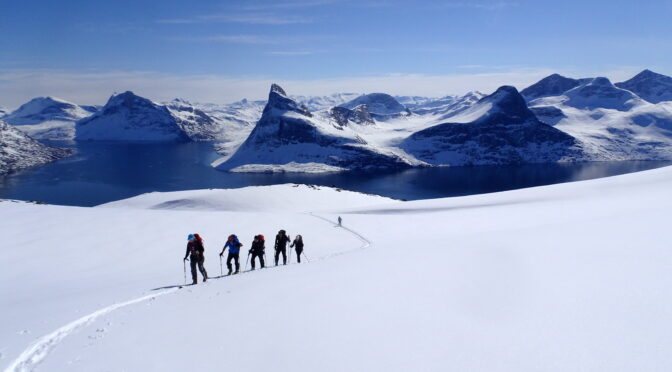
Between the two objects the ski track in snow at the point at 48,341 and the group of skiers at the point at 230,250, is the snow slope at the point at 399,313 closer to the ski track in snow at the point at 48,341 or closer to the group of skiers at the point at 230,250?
the ski track in snow at the point at 48,341

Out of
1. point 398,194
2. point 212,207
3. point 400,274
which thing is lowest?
point 398,194


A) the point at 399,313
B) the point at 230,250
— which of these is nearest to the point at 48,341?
the point at 399,313

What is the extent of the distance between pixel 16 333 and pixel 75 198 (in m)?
147

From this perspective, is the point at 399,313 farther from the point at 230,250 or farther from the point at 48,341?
the point at 230,250

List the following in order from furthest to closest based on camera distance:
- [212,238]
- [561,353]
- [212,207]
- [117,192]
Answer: [117,192]
[212,207]
[212,238]
[561,353]

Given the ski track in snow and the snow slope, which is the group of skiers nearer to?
the snow slope

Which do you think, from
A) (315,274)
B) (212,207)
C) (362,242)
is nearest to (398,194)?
(212,207)

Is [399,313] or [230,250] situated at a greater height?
[399,313]

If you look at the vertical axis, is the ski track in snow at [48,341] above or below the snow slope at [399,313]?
below

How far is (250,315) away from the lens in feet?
30.4

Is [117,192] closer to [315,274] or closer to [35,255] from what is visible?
[35,255]

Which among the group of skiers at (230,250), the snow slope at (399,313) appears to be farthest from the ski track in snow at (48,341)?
the group of skiers at (230,250)

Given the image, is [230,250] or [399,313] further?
[230,250]

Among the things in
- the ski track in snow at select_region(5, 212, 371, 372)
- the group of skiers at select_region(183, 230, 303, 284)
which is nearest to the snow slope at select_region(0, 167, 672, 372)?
the ski track in snow at select_region(5, 212, 371, 372)
